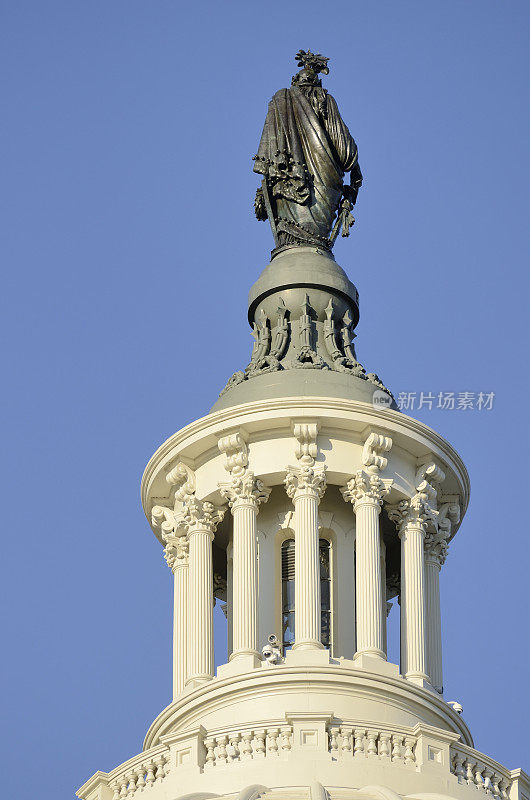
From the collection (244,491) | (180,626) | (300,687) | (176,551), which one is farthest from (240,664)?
(176,551)

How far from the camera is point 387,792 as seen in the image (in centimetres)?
4894

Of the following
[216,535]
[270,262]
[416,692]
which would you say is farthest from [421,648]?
[270,262]

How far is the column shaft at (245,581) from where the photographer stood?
181 ft

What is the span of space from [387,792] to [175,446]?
1215cm

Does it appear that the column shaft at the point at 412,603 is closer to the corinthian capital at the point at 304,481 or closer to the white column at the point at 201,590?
the corinthian capital at the point at 304,481

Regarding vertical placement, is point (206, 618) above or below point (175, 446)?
below

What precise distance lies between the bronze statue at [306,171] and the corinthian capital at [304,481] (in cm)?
863

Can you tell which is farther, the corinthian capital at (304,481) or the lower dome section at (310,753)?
the corinthian capital at (304,481)

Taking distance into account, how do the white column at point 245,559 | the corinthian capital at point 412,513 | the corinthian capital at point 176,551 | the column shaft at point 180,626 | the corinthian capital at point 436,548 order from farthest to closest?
the corinthian capital at point 176,551 → the corinthian capital at point 436,548 → the corinthian capital at point 412,513 → the column shaft at point 180,626 → the white column at point 245,559

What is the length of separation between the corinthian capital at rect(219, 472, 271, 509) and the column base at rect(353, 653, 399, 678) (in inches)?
178

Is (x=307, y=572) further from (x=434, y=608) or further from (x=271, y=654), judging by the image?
(x=434, y=608)

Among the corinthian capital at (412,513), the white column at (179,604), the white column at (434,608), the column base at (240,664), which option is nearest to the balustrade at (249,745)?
the column base at (240,664)

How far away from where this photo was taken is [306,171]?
63719 millimetres

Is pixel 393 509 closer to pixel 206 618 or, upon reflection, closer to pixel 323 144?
pixel 206 618
